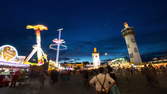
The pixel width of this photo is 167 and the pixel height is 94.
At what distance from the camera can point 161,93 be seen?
283 inches

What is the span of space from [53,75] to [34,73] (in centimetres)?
412

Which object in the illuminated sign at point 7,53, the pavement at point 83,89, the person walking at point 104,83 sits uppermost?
the illuminated sign at point 7,53

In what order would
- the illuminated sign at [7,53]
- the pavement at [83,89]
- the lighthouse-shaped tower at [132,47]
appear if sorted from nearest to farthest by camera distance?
the pavement at [83,89], the illuminated sign at [7,53], the lighthouse-shaped tower at [132,47]

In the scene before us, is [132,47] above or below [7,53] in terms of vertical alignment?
above

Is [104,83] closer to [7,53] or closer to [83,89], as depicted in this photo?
[83,89]

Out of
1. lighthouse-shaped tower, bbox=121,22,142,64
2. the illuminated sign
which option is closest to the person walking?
the illuminated sign

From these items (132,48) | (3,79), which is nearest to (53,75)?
(3,79)

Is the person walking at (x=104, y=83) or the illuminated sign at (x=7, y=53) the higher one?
the illuminated sign at (x=7, y=53)

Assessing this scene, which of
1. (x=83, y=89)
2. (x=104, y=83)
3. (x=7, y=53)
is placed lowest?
(x=83, y=89)

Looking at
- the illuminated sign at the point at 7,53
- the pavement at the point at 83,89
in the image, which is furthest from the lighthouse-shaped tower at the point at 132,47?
the pavement at the point at 83,89

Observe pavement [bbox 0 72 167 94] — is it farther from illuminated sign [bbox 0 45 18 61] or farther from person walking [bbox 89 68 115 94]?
illuminated sign [bbox 0 45 18 61]

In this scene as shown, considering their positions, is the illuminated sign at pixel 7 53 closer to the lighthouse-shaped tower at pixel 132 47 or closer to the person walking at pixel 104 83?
the person walking at pixel 104 83

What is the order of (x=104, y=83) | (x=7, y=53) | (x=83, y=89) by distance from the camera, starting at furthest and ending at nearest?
(x=7, y=53)
(x=83, y=89)
(x=104, y=83)

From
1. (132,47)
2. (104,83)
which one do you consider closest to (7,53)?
(104,83)
